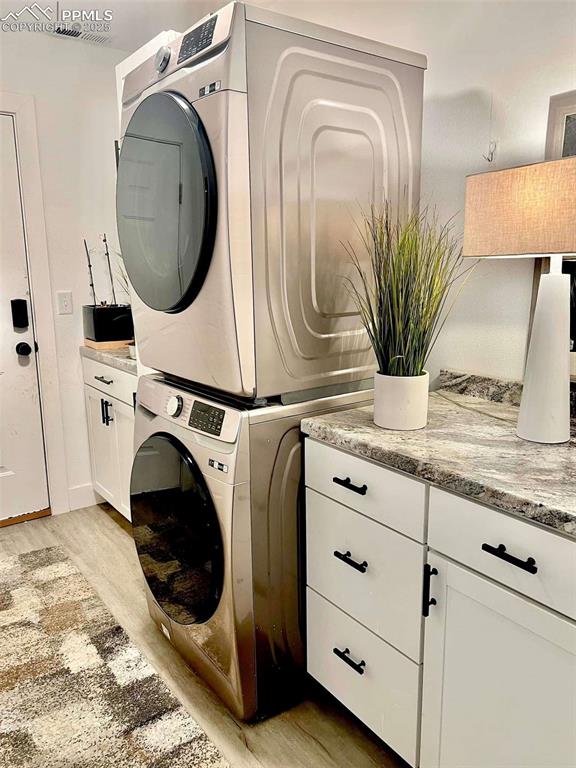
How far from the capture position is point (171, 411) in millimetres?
1764

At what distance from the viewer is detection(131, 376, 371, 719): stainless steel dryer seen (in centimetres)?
155

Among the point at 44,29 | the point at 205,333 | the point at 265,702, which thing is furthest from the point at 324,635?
the point at 44,29

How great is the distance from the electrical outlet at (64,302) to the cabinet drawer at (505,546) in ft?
8.05

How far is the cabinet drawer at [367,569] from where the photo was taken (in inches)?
52.8

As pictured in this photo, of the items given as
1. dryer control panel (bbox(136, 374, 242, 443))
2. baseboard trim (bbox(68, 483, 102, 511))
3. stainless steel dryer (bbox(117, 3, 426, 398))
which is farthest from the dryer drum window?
baseboard trim (bbox(68, 483, 102, 511))

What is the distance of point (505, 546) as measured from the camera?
1.10 metres

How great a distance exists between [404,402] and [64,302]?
2.24 meters

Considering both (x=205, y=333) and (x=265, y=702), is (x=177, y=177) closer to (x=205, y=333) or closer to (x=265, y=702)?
(x=205, y=333)

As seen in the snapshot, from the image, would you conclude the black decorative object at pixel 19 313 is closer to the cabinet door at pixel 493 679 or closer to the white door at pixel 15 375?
the white door at pixel 15 375

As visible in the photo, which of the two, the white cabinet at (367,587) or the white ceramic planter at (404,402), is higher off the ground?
the white ceramic planter at (404,402)

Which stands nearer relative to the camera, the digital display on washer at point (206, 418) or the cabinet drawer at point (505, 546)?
the cabinet drawer at point (505, 546)

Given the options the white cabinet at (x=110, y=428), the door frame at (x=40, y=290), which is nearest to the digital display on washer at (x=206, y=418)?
the white cabinet at (x=110, y=428)

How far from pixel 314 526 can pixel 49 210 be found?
89.3 inches

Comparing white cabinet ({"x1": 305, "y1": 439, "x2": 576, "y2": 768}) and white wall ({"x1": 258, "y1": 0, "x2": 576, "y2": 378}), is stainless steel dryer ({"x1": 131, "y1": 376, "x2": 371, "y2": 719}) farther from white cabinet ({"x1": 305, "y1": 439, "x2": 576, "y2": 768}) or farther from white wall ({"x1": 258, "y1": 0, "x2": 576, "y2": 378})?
white wall ({"x1": 258, "y1": 0, "x2": 576, "y2": 378})
